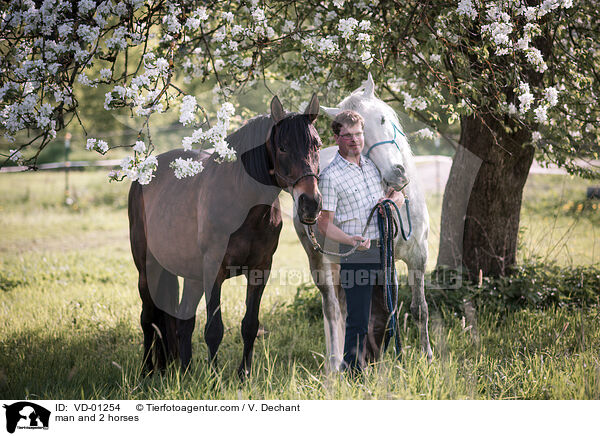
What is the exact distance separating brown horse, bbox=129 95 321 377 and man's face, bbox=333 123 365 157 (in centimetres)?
25

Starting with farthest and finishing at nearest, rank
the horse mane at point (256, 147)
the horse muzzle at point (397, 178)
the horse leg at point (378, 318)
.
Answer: the horse leg at point (378, 318), the horse mane at point (256, 147), the horse muzzle at point (397, 178)

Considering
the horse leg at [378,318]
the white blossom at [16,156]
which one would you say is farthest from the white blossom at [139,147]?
the horse leg at [378,318]

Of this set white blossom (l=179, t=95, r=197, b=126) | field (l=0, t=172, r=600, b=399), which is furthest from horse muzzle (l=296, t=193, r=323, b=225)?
field (l=0, t=172, r=600, b=399)

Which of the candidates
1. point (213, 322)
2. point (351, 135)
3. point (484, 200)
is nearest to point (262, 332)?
point (213, 322)

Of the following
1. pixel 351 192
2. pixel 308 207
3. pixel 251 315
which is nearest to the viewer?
pixel 308 207

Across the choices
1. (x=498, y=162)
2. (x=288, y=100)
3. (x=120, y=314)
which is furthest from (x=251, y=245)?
(x=498, y=162)

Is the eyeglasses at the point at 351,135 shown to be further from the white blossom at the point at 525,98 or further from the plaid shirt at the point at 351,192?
the white blossom at the point at 525,98

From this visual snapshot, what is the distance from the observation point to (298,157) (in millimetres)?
3137

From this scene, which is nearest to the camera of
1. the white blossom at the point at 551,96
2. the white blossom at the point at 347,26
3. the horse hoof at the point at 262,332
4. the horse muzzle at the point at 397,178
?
the horse muzzle at the point at 397,178

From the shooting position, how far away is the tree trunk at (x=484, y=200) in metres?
5.76

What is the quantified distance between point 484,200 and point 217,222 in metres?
3.64

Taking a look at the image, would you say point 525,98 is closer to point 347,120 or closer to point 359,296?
point 347,120
